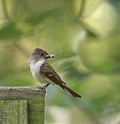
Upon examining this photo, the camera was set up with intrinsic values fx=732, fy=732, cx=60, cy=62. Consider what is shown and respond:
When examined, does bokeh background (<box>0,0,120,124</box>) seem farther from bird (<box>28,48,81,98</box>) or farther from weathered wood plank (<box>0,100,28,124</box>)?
weathered wood plank (<box>0,100,28,124</box>)

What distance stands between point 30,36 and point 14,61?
0.12 m

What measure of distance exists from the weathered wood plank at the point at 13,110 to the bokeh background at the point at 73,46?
916 mm

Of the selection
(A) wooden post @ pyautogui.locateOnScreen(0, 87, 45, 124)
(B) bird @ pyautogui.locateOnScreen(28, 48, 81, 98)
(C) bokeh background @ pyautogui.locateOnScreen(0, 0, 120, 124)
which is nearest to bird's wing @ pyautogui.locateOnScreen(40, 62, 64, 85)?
(B) bird @ pyautogui.locateOnScreen(28, 48, 81, 98)

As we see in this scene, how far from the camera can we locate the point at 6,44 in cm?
299

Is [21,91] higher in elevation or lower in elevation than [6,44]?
lower

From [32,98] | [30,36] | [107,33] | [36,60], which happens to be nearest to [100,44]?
[107,33]

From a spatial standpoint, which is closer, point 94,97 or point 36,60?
point 36,60

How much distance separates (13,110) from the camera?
1.86 metres

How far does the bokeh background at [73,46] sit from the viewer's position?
9.24 ft

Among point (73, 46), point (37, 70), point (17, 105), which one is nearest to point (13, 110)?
point (17, 105)

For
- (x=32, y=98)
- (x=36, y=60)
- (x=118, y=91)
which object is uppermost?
(x=118, y=91)

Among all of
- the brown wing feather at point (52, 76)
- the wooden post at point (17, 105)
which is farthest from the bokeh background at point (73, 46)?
the wooden post at point (17, 105)

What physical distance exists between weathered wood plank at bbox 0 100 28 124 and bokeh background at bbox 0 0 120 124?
3.01 feet

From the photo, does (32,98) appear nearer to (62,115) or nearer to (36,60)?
(36,60)
